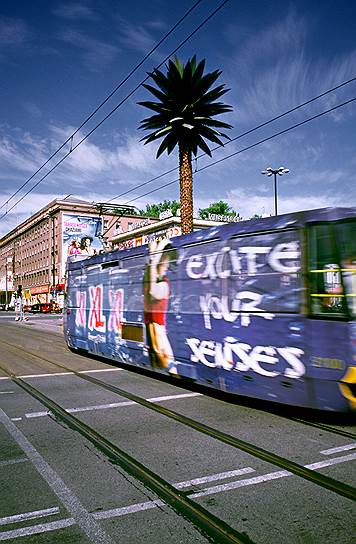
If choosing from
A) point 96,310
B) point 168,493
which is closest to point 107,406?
point 168,493

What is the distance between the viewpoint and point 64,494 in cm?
408

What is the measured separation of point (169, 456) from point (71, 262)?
420 inches

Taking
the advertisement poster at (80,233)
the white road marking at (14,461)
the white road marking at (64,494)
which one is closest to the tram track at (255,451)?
the white road marking at (64,494)

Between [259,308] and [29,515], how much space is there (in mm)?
4225

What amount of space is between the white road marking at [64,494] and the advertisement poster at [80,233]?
221ft

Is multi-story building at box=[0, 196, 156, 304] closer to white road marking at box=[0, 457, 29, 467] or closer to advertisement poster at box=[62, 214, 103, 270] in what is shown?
advertisement poster at box=[62, 214, 103, 270]

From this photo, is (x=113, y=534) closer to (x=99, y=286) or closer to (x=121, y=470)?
(x=121, y=470)

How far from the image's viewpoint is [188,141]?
799 inches

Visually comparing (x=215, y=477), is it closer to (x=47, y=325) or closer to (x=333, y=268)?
(x=333, y=268)

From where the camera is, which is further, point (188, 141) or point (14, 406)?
point (188, 141)

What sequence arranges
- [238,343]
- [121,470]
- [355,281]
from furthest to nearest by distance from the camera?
[238,343] → [355,281] → [121,470]

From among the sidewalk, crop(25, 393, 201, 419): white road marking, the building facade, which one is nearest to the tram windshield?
crop(25, 393, 201, 419): white road marking

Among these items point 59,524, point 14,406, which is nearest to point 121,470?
point 59,524

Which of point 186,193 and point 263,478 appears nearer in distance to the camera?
point 263,478
